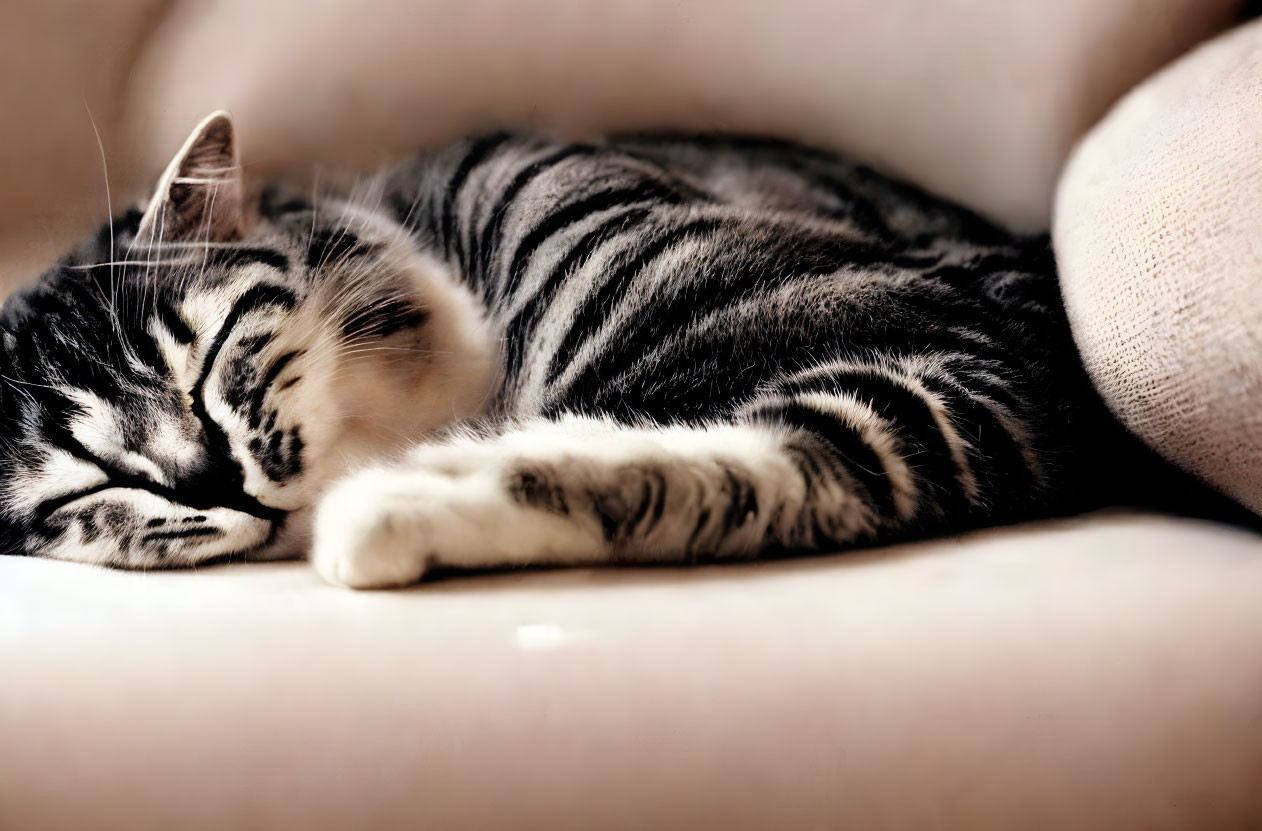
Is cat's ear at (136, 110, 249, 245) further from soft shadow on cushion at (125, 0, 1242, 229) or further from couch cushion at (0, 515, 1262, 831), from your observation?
couch cushion at (0, 515, 1262, 831)

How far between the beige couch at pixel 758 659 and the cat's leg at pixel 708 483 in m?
0.03

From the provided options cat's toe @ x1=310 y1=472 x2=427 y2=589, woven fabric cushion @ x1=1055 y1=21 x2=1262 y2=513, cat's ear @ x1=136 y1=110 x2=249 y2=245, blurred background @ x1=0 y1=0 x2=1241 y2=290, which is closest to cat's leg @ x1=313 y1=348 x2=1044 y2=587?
cat's toe @ x1=310 y1=472 x2=427 y2=589

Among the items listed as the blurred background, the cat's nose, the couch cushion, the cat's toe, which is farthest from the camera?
the blurred background

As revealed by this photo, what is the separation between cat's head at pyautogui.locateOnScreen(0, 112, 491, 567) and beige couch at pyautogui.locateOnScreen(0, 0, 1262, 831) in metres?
0.05

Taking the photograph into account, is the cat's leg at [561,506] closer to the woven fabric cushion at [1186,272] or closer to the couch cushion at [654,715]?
the couch cushion at [654,715]

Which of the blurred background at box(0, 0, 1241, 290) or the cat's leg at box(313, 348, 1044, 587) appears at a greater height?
the blurred background at box(0, 0, 1241, 290)

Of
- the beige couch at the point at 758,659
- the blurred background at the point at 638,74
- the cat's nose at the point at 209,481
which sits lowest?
the cat's nose at the point at 209,481

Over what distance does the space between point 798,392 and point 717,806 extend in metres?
0.35

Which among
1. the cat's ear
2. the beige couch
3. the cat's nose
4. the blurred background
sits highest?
the blurred background

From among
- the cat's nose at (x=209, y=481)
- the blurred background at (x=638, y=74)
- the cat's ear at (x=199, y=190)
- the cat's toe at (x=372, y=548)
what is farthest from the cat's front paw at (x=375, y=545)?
the blurred background at (x=638, y=74)

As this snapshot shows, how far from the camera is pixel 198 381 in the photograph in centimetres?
71

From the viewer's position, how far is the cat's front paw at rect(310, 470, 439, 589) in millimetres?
535

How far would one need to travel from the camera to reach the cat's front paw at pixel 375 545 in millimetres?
535

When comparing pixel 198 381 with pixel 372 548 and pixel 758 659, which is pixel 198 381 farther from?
pixel 758 659
